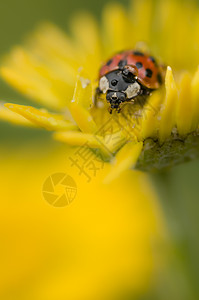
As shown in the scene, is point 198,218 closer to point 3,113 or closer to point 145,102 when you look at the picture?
point 145,102

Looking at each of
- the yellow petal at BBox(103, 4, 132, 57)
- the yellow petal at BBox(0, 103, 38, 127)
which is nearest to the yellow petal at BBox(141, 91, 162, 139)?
the yellow petal at BBox(0, 103, 38, 127)

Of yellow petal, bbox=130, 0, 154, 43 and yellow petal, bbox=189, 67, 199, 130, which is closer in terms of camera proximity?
yellow petal, bbox=189, 67, 199, 130

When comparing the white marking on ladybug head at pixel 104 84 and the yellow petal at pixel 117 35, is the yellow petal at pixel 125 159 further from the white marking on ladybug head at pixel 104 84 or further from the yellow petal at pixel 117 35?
the yellow petal at pixel 117 35

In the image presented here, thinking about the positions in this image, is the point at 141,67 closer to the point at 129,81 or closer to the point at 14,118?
the point at 129,81

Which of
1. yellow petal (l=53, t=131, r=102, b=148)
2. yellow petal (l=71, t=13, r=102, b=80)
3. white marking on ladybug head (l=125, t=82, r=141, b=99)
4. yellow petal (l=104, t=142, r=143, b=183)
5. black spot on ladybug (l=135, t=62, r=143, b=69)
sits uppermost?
yellow petal (l=71, t=13, r=102, b=80)

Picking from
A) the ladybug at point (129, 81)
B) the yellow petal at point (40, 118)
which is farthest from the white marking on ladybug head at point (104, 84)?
the yellow petal at point (40, 118)

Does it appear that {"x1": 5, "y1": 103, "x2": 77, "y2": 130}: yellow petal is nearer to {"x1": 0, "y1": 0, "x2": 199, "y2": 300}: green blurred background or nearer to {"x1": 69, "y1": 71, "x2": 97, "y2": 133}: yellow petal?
{"x1": 69, "y1": 71, "x2": 97, "y2": 133}: yellow petal

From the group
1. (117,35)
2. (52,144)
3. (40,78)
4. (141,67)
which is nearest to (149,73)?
(141,67)
